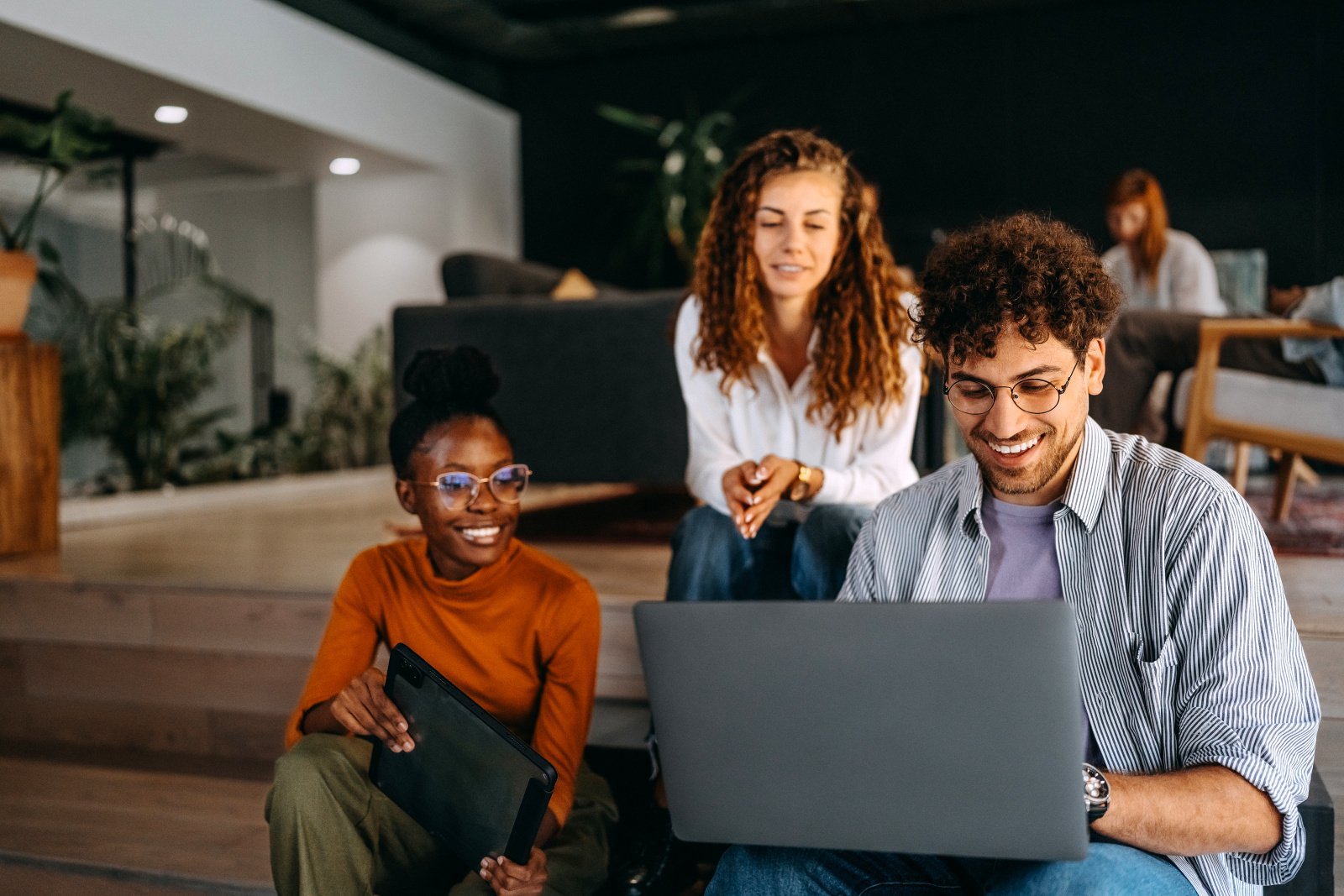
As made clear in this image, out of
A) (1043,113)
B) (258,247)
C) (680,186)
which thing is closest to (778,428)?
(680,186)

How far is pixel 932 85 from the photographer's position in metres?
6.46

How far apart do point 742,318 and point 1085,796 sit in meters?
1.08

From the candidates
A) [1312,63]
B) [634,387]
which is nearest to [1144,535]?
[634,387]

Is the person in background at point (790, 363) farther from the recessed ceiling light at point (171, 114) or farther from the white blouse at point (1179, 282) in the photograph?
the recessed ceiling light at point (171, 114)

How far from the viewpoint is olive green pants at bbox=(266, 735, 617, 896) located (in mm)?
1405

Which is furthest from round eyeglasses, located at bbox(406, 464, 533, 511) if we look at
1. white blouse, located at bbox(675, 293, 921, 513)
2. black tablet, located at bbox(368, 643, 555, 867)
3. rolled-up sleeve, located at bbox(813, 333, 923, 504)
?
rolled-up sleeve, located at bbox(813, 333, 923, 504)

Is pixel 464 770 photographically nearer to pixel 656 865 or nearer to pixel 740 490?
pixel 656 865

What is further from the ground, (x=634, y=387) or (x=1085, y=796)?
(x=634, y=387)

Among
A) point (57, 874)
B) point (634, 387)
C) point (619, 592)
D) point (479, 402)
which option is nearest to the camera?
point (479, 402)

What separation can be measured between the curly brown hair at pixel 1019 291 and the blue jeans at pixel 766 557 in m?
0.51

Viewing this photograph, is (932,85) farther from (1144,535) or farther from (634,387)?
(1144,535)

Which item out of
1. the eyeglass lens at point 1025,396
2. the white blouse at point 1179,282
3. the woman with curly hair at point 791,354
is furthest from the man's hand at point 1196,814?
the white blouse at point 1179,282

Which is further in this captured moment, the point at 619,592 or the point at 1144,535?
the point at 619,592

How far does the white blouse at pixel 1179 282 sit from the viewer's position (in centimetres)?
436
